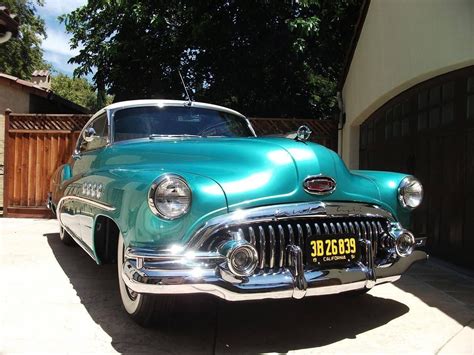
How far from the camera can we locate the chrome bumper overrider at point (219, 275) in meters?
2.78

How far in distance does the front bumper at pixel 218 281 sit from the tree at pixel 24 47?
835 inches

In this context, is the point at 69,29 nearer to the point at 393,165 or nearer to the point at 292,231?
the point at 393,165

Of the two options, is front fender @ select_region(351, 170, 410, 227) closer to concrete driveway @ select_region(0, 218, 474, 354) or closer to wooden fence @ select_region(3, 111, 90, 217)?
concrete driveway @ select_region(0, 218, 474, 354)

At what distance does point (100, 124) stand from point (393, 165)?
4.22 m

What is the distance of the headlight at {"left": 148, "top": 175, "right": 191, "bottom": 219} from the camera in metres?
2.90

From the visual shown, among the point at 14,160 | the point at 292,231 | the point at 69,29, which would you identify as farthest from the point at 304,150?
the point at 69,29

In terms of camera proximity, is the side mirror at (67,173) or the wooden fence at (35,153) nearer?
the side mirror at (67,173)

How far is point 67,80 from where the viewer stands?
136 feet

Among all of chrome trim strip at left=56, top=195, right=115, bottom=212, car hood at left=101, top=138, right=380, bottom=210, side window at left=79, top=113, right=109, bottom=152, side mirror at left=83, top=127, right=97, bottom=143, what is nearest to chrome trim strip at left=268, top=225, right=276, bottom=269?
car hood at left=101, top=138, right=380, bottom=210

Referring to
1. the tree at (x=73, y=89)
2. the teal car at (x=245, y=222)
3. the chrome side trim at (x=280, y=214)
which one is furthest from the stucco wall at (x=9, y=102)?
the tree at (x=73, y=89)

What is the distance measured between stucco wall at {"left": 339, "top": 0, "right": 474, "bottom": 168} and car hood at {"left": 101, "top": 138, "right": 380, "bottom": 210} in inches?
109

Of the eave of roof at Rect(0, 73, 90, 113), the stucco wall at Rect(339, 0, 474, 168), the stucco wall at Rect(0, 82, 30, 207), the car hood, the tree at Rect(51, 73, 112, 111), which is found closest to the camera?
the car hood

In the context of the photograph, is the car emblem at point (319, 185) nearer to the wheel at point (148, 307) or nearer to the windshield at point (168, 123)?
the wheel at point (148, 307)

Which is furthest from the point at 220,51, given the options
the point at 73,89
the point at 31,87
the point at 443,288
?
the point at 73,89
